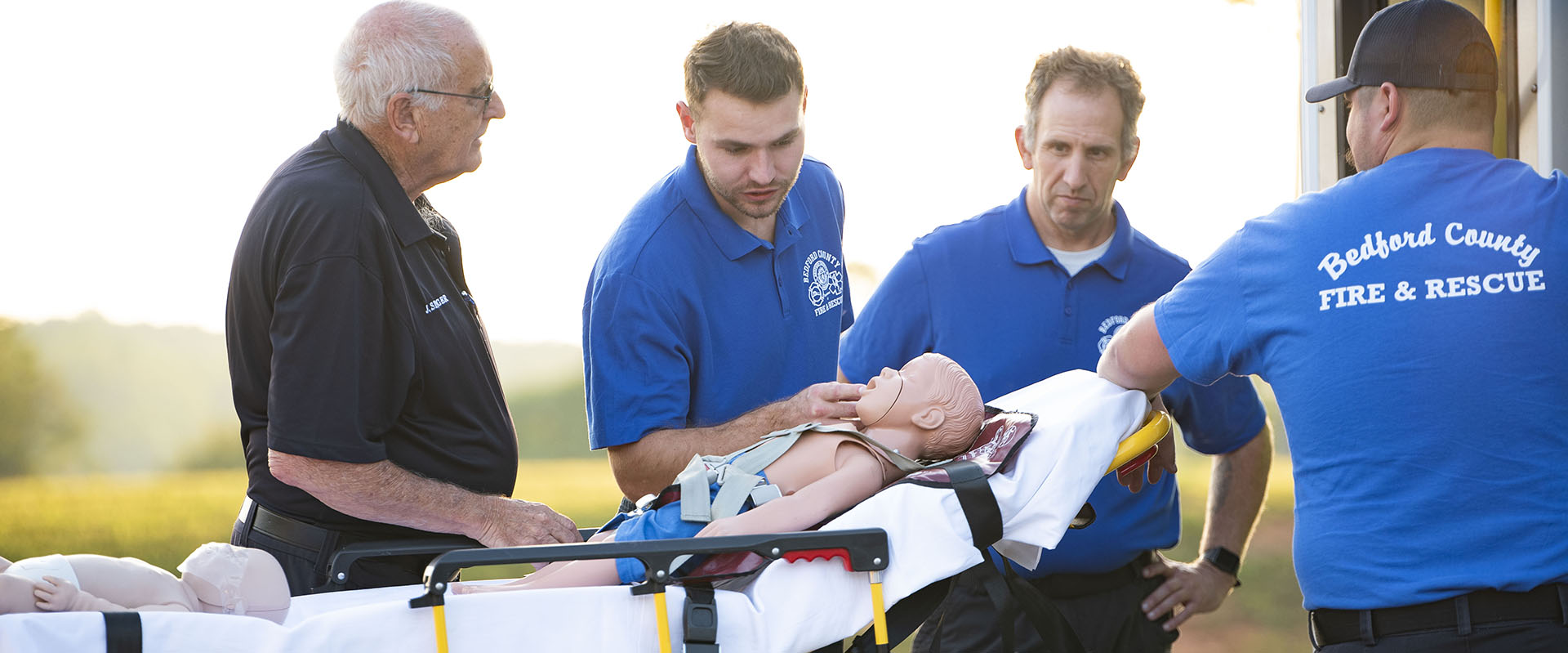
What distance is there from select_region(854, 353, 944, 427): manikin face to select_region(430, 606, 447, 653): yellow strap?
124 cm

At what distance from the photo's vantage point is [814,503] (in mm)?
2396

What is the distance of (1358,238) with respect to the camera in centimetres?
214

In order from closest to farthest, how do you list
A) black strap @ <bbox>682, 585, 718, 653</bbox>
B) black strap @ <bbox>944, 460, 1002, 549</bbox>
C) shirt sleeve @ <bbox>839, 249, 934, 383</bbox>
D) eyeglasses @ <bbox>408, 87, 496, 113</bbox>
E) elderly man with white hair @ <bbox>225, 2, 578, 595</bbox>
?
black strap @ <bbox>682, 585, 718, 653</bbox> < black strap @ <bbox>944, 460, 1002, 549</bbox> < elderly man with white hair @ <bbox>225, 2, 578, 595</bbox> < eyeglasses @ <bbox>408, 87, 496, 113</bbox> < shirt sleeve @ <bbox>839, 249, 934, 383</bbox>

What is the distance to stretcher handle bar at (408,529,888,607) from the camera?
6.42ft

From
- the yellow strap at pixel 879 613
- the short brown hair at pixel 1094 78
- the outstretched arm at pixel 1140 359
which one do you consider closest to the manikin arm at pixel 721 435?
the outstretched arm at pixel 1140 359

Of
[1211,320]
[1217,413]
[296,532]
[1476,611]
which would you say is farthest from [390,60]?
[1476,611]

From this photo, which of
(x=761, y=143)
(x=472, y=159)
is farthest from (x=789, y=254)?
(x=472, y=159)

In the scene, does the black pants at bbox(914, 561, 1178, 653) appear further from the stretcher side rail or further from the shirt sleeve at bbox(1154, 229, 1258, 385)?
the stretcher side rail

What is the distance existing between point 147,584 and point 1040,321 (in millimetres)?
2350

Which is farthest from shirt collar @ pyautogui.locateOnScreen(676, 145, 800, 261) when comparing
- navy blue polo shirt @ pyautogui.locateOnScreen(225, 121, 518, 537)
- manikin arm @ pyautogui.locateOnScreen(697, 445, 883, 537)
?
manikin arm @ pyautogui.locateOnScreen(697, 445, 883, 537)

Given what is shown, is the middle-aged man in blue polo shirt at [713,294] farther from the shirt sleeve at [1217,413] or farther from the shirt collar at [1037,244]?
the shirt sleeve at [1217,413]

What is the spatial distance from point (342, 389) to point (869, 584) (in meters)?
1.26

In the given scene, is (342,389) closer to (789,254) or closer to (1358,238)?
(789,254)

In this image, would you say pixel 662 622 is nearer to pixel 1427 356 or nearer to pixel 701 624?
pixel 701 624
